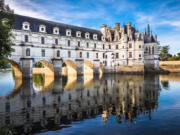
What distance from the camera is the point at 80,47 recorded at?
44250 mm

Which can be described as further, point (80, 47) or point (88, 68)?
point (88, 68)

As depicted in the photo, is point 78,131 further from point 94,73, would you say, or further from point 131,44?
point 131,44

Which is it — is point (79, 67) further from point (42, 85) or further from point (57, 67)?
point (42, 85)

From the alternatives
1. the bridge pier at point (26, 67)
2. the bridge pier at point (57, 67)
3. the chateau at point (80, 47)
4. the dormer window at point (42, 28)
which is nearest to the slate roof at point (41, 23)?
the chateau at point (80, 47)

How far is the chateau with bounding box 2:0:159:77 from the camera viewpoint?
33.0 meters

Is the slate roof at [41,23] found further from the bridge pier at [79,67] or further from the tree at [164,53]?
the tree at [164,53]

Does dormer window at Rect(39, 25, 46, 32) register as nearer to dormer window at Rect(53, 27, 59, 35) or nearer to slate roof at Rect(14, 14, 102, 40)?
slate roof at Rect(14, 14, 102, 40)

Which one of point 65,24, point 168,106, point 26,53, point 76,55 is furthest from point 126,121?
point 65,24

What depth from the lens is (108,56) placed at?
174ft

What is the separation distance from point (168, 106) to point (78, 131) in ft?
25.3

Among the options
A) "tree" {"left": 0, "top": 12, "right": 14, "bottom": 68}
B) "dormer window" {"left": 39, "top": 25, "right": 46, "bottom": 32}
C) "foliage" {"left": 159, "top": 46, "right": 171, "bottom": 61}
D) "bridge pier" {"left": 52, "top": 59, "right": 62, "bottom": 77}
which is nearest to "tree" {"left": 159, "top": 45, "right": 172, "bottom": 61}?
"foliage" {"left": 159, "top": 46, "right": 171, "bottom": 61}

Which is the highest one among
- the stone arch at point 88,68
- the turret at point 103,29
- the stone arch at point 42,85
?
the turret at point 103,29

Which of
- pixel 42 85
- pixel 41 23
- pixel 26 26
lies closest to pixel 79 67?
pixel 41 23

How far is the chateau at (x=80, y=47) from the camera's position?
108ft
